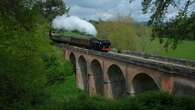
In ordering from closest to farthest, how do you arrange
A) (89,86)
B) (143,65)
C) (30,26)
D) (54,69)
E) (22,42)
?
(30,26) → (22,42) → (143,65) → (54,69) → (89,86)

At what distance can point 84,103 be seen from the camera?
15328 mm

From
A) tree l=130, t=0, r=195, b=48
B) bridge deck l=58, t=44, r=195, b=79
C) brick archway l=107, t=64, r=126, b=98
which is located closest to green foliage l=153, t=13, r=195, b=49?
→ tree l=130, t=0, r=195, b=48

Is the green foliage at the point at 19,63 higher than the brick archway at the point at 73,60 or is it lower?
higher

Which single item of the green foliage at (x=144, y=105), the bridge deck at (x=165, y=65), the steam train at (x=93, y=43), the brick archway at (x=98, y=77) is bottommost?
the brick archway at (x=98, y=77)

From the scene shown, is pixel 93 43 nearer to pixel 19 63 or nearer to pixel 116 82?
pixel 116 82

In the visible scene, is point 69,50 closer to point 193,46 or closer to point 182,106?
point 193,46

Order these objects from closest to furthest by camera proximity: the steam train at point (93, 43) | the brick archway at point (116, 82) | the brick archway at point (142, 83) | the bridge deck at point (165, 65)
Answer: the bridge deck at point (165, 65)
the brick archway at point (142, 83)
the brick archway at point (116, 82)
the steam train at point (93, 43)

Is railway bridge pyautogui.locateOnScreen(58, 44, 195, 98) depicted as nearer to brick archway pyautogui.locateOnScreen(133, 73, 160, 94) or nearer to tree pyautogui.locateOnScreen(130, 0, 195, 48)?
brick archway pyautogui.locateOnScreen(133, 73, 160, 94)

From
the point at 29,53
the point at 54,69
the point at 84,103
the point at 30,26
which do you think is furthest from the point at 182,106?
the point at 54,69

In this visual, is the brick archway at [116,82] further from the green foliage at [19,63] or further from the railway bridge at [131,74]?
the green foliage at [19,63]

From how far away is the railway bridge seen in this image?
886 inches

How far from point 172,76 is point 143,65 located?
12.1 feet

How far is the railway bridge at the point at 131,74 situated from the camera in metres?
22.5

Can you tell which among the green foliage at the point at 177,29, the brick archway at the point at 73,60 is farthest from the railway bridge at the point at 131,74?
the green foliage at the point at 177,29
